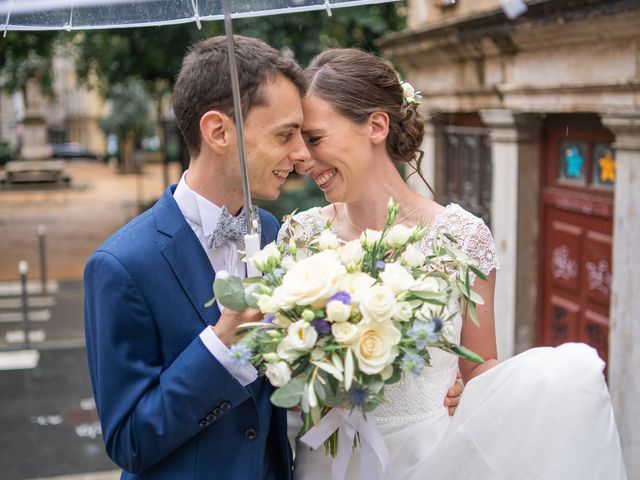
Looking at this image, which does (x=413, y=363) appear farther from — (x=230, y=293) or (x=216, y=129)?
(x=216, y=129)

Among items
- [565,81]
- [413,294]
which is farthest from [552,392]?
[565,81]

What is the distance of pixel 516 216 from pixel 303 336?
593cm

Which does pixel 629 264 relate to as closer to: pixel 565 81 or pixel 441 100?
pixel 565 81

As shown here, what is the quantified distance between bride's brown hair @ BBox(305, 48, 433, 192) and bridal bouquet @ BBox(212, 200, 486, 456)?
38.4 inches

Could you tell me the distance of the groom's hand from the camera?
221 centimetres

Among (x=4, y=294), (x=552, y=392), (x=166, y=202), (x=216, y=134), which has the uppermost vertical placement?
(x=216, y=134)

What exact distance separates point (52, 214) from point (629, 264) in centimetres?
2324

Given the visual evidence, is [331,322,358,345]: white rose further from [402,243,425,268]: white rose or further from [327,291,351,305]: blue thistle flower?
[402,243,425,268]: white rose

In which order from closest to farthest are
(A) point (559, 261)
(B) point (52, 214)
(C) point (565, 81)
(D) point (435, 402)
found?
(D) point (435, 402) → (C) point (565, 81) → (A) point (559, 261) → (B) point (52, 214)

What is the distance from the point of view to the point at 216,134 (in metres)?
2.52

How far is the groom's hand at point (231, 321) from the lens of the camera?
7.26 ft

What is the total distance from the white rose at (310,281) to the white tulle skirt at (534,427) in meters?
0.66

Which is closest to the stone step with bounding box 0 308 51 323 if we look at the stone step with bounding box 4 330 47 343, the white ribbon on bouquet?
the stone step with bounding box 4 330 47 343

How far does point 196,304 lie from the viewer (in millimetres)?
2428
